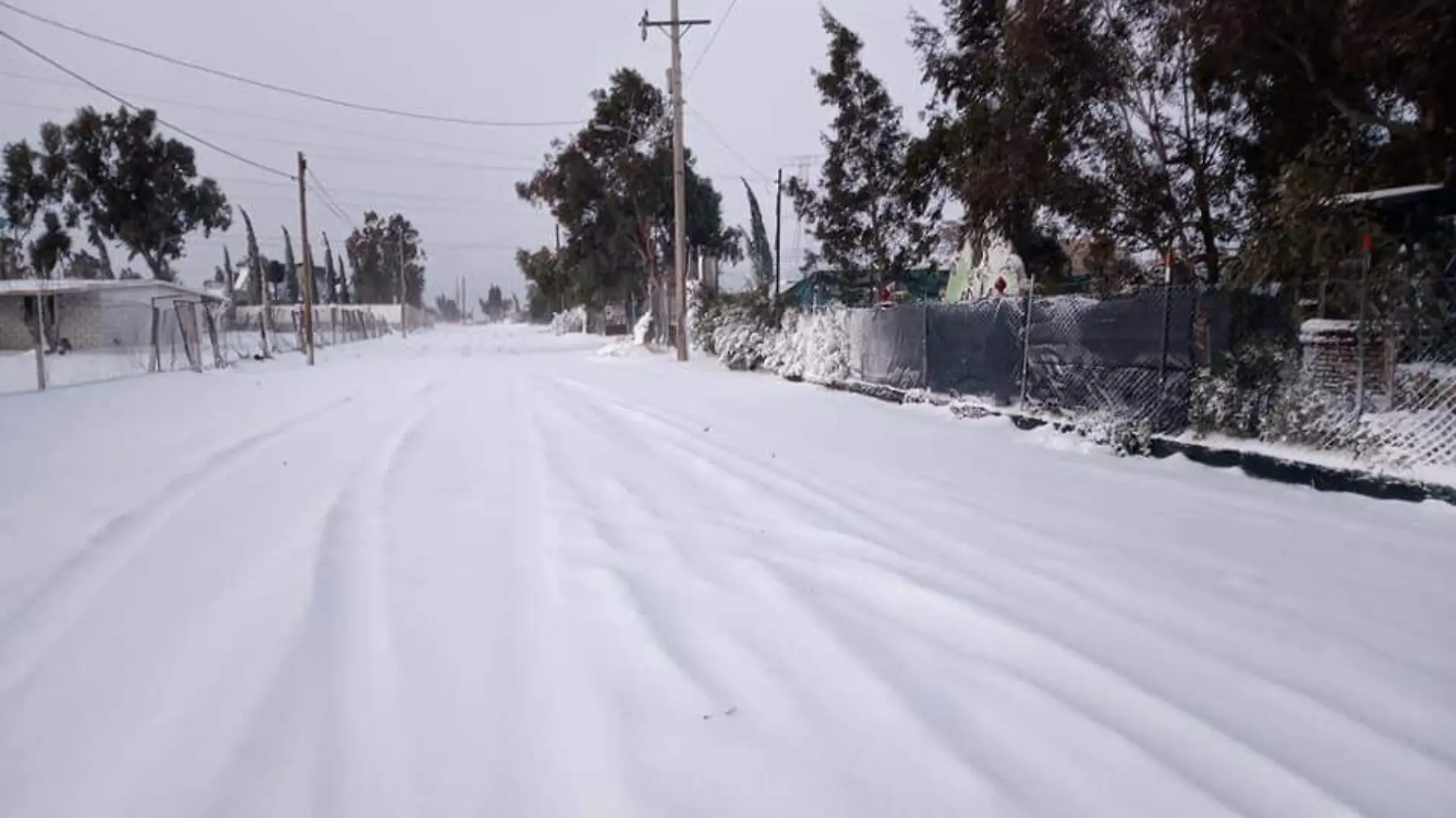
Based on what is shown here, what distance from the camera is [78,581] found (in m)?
4.71

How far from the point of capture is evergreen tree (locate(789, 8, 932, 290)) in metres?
22.1

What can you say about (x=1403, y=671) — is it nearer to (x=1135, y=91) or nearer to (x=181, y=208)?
(x=1135, y=91)

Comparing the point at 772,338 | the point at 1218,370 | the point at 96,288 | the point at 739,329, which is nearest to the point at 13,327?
the point at 96,288

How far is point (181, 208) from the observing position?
44.6 m

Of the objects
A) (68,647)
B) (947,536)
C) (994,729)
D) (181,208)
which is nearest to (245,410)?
(68,647)

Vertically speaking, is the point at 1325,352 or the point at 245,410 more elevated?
the point at 1325,352

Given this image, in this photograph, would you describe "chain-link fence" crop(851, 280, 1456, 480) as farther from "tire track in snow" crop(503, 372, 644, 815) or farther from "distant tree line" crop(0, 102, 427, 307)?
"distant tree line" crop(0, 102, 427, 307)

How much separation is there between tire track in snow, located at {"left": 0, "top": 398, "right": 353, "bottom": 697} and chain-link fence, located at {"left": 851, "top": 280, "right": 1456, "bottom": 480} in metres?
8.20

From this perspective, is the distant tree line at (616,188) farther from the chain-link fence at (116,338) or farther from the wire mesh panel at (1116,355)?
the wire mesh panel at (1116,355)

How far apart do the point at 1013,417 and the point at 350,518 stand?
25.2 ft

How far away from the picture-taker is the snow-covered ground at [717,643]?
284 cm

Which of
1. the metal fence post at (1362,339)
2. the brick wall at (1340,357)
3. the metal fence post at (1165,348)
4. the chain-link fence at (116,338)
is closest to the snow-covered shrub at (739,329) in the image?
the metal fence post at (1165,348)

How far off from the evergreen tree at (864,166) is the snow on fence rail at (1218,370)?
945cm

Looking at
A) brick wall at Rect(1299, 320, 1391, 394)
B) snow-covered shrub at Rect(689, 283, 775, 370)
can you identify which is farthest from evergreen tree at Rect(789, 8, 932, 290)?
brick wall at Rect(1299, 320, 1391, 394)
